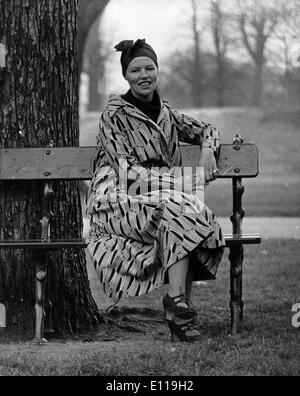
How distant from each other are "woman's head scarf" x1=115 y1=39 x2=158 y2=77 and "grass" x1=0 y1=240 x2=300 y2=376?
5.33ft

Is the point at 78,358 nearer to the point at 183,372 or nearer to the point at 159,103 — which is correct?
the point at 183,372

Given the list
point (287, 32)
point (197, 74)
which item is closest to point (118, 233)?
point (287, 32)

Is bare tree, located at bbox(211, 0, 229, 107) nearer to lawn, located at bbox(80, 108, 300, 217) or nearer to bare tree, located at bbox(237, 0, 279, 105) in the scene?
bare tree, located at bbox(237, 0, 279, 105)

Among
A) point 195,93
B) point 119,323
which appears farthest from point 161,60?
point 119,323

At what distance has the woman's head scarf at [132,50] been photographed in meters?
5.55

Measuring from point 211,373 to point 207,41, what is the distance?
104 feet

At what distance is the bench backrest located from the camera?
18.8ft

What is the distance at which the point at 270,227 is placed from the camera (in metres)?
11.8

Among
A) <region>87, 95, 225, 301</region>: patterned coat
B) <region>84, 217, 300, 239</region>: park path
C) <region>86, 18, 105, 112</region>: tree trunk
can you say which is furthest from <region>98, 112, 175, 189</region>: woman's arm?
<region>86, 18, 105, 112</region>: tree trunk

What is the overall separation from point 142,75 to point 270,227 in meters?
6.54

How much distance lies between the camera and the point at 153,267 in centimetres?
513

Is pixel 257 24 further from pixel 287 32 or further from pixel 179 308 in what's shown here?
pixel 179 308

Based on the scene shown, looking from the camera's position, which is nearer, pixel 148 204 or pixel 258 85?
pixel 148 204
